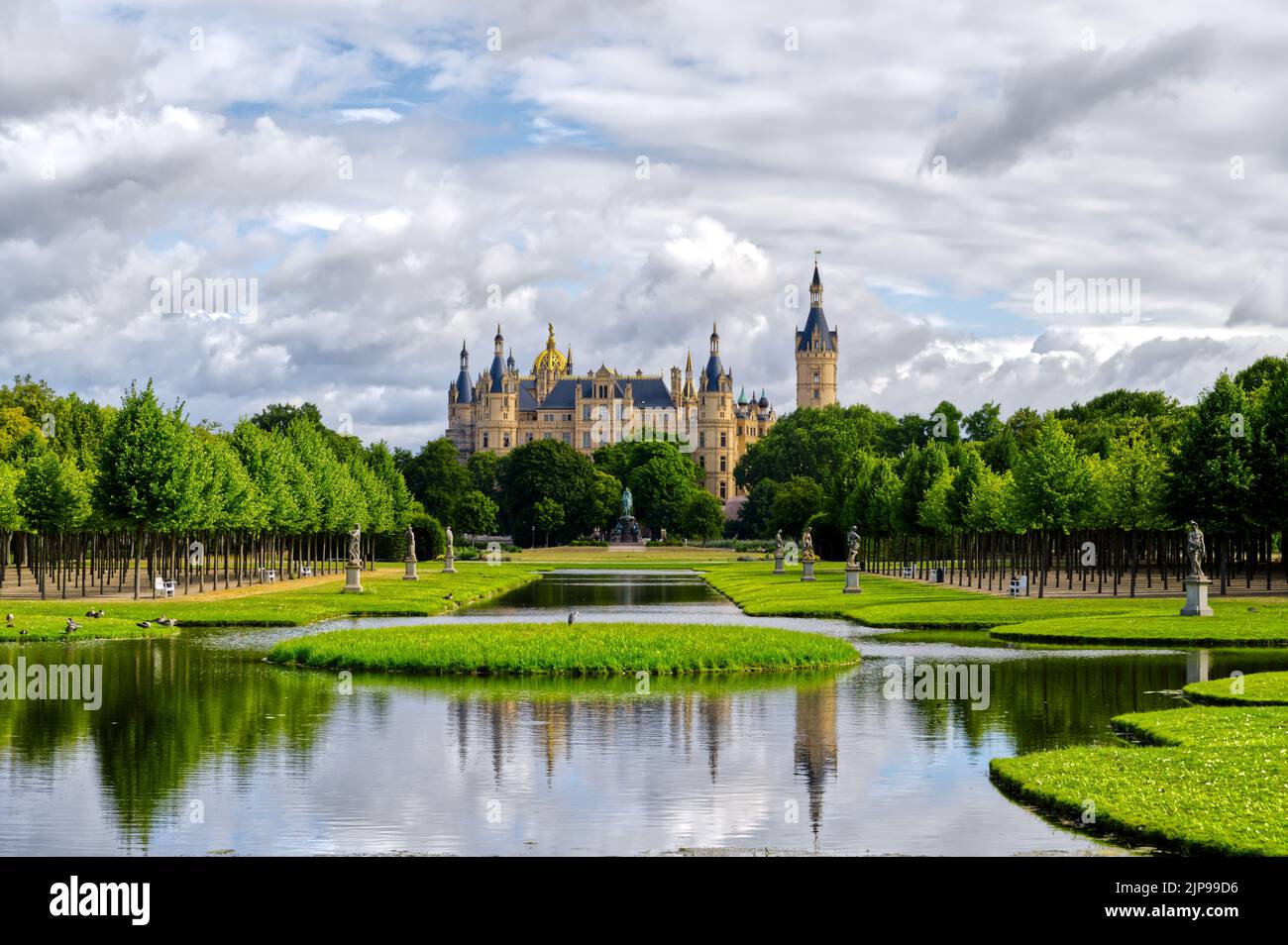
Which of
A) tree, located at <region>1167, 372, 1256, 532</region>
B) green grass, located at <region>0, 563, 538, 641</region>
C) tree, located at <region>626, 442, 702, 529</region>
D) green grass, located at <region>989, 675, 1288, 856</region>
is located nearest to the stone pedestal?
tree, located at <region>1167, 372, 1256, 532</region>

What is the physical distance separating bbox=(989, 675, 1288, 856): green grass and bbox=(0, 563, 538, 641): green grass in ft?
Answer: 106

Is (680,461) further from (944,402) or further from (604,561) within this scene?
(604,561)

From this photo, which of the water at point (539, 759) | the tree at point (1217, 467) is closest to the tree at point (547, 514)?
the tree at point (1217, 467)

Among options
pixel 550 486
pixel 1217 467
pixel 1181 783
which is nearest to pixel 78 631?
pixel 1181 783

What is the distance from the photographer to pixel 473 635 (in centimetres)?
4219

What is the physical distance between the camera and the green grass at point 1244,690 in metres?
29.8

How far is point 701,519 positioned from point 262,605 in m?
127

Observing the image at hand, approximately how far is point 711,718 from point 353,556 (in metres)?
47.6

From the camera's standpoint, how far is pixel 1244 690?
3111 centimetres

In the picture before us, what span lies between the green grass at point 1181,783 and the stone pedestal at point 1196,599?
25.2m
